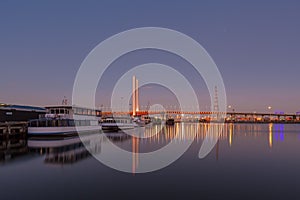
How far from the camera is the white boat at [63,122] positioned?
37.1 metres

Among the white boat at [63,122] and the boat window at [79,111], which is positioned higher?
the boat window at [79,111]

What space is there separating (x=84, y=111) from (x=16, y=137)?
12912 millimetres

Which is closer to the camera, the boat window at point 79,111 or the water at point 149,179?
the water at point 149,179

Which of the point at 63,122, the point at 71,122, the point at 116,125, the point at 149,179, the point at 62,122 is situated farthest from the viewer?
the point at 116,125

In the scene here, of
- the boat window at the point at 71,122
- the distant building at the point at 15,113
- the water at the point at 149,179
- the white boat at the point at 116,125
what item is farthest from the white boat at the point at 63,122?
the water at the point at 149,179

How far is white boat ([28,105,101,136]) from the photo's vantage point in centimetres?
3706

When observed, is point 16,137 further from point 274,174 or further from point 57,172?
point 274,174

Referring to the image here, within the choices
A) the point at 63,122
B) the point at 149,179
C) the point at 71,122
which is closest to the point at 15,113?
the point at 71,122

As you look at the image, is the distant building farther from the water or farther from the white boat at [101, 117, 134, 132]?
the water

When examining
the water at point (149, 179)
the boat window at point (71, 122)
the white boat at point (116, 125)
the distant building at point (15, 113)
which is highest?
the distant building at point (15, 113)

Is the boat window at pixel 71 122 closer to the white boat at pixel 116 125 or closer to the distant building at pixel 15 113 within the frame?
the distant building at pixel 15 113

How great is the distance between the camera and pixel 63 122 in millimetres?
39219

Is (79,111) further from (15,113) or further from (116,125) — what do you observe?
(116,125)

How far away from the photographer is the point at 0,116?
4350 cm
